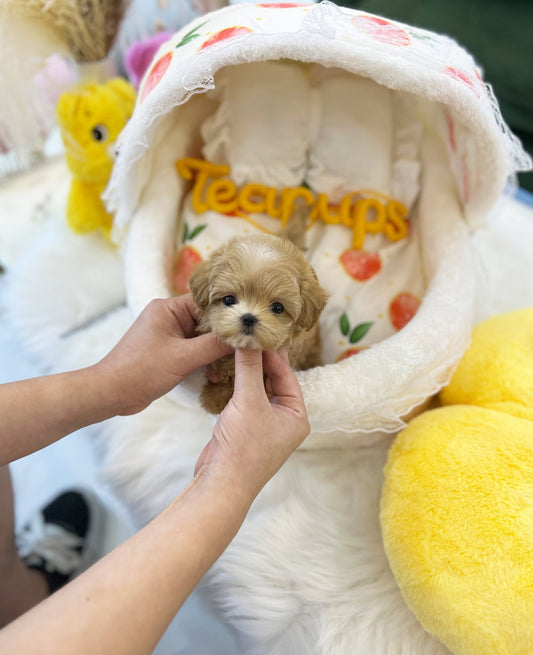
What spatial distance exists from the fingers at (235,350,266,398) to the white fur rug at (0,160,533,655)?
0.42m

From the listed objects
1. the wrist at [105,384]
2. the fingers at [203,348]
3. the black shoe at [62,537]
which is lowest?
the black shoe at [62,537]

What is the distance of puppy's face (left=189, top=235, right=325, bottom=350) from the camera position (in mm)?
771

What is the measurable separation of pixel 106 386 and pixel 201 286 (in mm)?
242

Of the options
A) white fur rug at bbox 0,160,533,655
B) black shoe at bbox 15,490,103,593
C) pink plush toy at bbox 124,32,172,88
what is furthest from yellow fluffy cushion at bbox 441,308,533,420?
pink plush toy at bbox 124,32,172,88

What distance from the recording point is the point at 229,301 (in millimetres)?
822

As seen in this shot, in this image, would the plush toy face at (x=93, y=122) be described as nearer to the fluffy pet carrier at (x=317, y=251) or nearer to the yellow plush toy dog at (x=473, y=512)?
the fluffy pet carrier at (x=317, y=251)

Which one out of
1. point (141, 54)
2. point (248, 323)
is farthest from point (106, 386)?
point (141, 54)

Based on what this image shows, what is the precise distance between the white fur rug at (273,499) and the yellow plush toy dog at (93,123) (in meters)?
0.32

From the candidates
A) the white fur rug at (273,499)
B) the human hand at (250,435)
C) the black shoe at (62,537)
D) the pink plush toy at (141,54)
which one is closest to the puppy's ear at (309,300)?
the human hand at (250,435)

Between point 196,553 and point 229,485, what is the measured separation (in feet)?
0.33

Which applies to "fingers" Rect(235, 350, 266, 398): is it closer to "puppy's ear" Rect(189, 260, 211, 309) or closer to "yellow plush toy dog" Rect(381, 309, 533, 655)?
"puppy's ear" Rect(189, 260, 211, 309)

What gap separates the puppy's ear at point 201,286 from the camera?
85 centimetres

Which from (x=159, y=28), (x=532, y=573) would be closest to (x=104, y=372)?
(x=532, y=573)

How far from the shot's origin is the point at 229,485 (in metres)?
0.69
